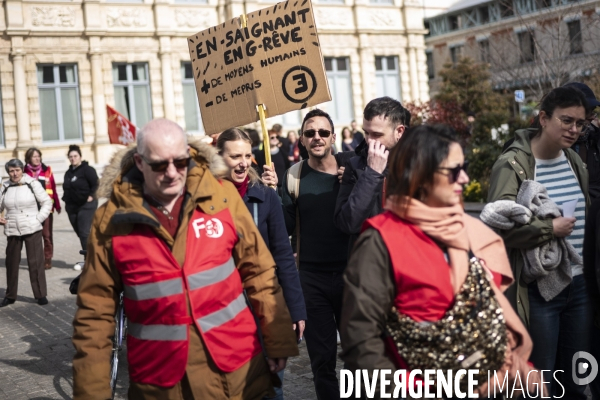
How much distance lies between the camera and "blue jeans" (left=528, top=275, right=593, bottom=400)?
414 centimetres

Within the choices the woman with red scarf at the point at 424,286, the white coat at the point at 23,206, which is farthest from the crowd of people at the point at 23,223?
the woman with red scarf at the point at 424,286

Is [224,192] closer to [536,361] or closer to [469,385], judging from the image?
[469,385]

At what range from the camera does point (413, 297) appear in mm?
2797

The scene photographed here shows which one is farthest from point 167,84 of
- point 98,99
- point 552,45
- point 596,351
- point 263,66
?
point 596,351

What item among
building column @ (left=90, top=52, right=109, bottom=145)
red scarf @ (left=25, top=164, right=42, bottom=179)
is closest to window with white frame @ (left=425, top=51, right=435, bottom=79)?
building column @ (left=90, top=52, right=109, bottom=145)

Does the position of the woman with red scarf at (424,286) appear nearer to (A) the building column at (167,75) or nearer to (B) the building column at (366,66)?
(A) the building column at (167,75)

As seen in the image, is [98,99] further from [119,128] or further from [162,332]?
[162,332]

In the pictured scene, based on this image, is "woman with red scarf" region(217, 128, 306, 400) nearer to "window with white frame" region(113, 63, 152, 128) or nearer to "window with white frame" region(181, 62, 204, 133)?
"window with white frame" region(113, 63, 152, 128)

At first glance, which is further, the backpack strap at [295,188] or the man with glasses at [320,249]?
the backpack strap at [295,188]

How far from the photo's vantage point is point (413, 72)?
32.3m

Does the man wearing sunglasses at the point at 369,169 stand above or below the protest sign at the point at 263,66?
below

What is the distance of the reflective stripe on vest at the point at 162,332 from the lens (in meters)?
3.21

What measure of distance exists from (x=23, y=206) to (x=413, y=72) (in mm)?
23684

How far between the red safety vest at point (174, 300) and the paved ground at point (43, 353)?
8.96 ft
